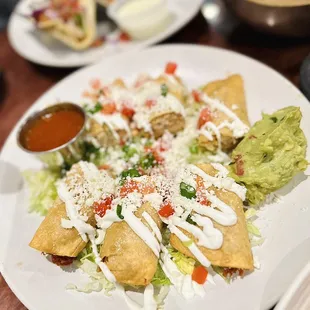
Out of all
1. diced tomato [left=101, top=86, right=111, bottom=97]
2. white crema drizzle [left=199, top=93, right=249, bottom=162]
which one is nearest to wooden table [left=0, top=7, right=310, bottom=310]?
white crema drizzle [left=199, top=93, right=249, bottom=162]

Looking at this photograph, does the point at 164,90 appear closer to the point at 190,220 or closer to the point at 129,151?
the point at 129,151

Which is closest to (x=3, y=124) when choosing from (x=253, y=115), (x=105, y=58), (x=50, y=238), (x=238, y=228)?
(x=105, y=58)

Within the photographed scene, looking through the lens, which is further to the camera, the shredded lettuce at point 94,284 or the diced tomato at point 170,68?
the diced tomato at point 170,68

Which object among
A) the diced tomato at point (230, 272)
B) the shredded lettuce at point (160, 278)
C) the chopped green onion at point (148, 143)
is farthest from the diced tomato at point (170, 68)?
the diced tomato at point (230, 272)

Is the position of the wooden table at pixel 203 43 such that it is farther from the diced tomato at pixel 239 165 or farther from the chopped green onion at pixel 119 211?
the chopped green onion at pixel 119 211

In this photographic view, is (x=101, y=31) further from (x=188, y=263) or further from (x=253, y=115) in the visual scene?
(x=188, y=263)

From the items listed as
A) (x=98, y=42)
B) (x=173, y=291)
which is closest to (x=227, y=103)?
(x=173, y=291)
